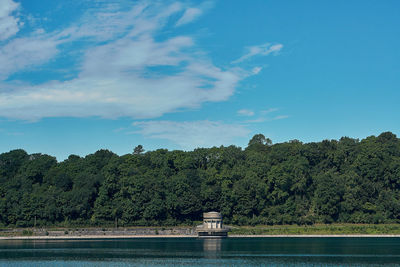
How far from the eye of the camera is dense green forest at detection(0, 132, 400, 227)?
108m

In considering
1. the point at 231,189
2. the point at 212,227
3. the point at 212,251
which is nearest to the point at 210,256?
the point at 212,251

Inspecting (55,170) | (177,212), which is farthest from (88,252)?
(55,170)

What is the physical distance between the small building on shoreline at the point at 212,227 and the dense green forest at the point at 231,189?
502 centimetres

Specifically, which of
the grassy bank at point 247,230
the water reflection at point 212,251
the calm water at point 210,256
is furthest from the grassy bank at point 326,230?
the calm water at point 210,256

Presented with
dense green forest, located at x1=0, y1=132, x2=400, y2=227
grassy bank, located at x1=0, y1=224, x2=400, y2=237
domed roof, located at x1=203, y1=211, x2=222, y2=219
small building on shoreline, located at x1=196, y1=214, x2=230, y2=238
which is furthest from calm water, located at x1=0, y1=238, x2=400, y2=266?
dense green forest, located at x1=0, y1=132, x2=400, y2=227

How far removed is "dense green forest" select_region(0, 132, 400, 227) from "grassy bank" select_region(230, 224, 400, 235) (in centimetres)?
238

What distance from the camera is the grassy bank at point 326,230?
3942 inches

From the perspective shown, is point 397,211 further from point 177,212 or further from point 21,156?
point 21,156

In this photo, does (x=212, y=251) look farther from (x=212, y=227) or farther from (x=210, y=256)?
(x=212, y=227)

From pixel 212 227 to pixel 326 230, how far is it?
21.4 metres

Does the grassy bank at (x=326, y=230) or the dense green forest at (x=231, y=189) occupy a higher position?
the dense green forest at (x=231, y=189)

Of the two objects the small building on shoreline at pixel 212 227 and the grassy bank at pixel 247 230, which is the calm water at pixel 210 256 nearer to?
the small building on shoreline at pixel 212 227

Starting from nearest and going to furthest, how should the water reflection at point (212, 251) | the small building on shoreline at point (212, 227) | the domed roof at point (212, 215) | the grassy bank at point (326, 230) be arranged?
the water reflection at point (212, 251) → the grassy bank at point (326, 230) → the small building on shoreline at point (212, 227) → the domed roof at point (212, 215)

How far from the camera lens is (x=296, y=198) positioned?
11356 centimetres
